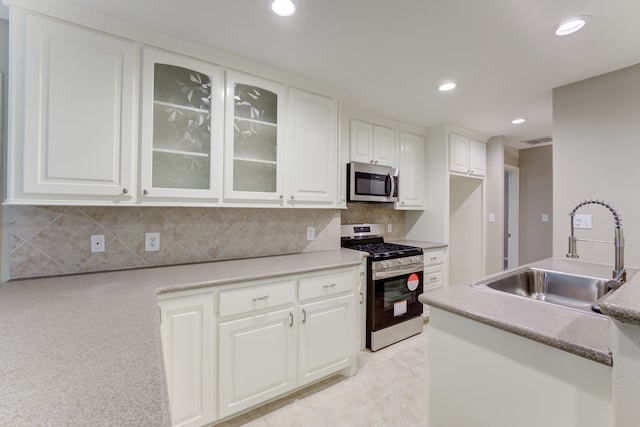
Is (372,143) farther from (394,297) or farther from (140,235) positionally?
(140,235)

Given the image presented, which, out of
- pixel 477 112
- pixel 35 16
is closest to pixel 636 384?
pixel 35 16

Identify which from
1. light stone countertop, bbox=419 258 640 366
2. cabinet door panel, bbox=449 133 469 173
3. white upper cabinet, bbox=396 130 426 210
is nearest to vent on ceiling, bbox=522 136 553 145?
cabinet door panel, bbox=449 133 469 173

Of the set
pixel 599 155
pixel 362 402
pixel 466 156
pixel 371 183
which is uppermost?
pixel 466 156

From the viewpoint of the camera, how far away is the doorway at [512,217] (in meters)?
4.48

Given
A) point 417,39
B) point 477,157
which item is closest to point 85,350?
point 417,39

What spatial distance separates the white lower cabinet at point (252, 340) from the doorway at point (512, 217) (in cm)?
378

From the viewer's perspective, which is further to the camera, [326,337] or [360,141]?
[360,141]

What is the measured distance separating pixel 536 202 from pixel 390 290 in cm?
342

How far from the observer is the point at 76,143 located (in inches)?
56.4

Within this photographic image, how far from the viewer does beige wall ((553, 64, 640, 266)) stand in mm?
2021

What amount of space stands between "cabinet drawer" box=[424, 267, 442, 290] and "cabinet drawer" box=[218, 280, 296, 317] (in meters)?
1.84

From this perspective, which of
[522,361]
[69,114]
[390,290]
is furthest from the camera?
[390,290]

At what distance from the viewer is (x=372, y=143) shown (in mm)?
3014

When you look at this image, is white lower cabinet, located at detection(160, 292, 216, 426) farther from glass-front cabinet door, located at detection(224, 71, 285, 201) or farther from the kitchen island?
the kitchen island
